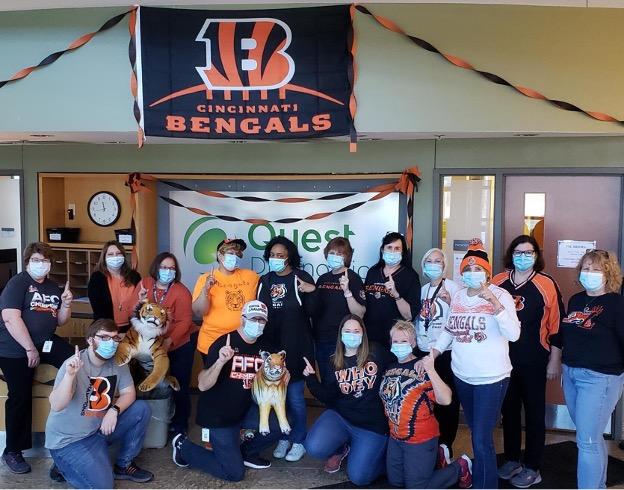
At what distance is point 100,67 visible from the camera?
4195mm

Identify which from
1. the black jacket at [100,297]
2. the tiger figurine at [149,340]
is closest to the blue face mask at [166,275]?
the tiger figurine at [149,340]

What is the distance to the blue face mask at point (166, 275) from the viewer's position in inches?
168

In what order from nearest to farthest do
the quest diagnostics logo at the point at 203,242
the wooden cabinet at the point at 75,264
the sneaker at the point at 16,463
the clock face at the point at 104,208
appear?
the sneaker at the point at 16,463 → the quest diagnostics logo at the point at 203,242 → the wooden cabinet at the point at 75,264 → the clock face at the point at 104,208

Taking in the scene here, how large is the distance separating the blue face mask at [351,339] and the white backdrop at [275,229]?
1.51 metres

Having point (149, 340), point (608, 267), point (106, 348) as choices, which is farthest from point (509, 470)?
point (106, 348)

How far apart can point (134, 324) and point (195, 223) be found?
1.54 meters

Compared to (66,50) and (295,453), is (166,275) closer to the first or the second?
(295,453)

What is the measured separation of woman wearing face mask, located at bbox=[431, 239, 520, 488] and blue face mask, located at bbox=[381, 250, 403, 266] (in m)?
0.69

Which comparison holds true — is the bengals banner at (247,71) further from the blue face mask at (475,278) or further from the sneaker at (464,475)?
the sneaker at (464,475)

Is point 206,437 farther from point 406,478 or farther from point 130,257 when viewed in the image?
point 130,257

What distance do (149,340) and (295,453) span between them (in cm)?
130

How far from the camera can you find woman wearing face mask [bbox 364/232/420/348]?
4094mm

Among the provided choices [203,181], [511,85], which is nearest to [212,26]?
[203,181]

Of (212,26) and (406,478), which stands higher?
(212,26)
